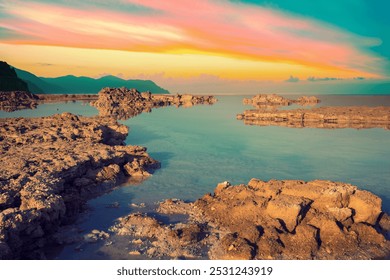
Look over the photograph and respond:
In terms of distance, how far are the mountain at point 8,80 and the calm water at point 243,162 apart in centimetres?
10100

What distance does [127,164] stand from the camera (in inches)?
710

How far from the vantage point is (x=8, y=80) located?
119 m

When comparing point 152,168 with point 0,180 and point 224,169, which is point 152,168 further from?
point 0,180

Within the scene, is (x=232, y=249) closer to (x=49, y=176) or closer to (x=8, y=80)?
(x=49, y=176)

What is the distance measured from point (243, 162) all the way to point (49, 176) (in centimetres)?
1320

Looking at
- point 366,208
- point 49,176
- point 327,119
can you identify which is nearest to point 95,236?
point 49,176

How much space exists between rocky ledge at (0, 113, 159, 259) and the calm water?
34.6 inches

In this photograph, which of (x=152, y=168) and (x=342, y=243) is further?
(x=152, y=168)

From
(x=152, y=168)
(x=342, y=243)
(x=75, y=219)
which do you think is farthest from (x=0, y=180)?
(x=342, y=243)

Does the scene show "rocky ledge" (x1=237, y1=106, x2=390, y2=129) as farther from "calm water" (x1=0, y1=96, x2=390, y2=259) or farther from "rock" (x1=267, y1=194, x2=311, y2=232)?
"rock" (x1=267, y1=194, x2=311, y2=232)

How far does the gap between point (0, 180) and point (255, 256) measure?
9.69 m

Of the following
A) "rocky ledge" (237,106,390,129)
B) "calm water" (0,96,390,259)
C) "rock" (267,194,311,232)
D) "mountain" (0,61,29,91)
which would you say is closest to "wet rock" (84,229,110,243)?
"calm water" (0,96,390,259)

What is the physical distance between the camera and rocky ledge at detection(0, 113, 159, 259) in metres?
9.37

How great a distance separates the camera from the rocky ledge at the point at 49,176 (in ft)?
30.7
